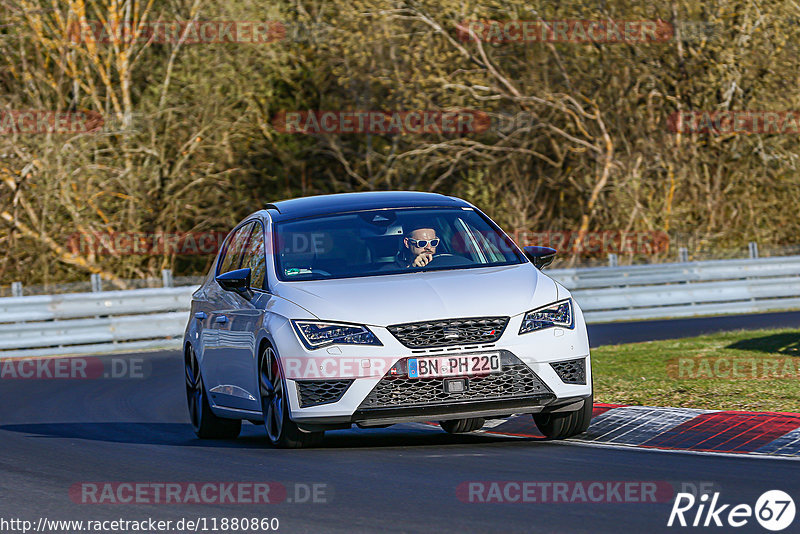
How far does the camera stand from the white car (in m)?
8.21

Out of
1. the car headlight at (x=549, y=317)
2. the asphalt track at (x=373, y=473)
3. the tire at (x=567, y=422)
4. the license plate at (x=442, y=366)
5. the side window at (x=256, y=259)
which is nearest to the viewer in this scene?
the asphalt track at (x=373, y=473)

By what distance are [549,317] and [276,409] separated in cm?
183

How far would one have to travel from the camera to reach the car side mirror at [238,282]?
30.8 ft

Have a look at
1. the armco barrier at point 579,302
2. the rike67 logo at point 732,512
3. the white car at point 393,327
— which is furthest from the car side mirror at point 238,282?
the armco barrier at point 579,302

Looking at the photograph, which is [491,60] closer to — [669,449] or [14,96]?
[14,96]

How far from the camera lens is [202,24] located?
29.5 metres

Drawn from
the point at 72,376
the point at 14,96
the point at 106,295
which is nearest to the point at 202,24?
Result: the point at 14,96

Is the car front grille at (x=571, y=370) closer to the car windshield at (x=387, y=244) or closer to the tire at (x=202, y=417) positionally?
the car windshield at (x=387, y=244)

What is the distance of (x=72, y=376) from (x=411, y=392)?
991 cm

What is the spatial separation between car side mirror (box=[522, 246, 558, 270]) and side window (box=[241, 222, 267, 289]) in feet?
6.05

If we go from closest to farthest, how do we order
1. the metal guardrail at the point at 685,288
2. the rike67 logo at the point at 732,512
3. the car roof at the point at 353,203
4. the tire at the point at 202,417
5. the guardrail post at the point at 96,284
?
the rike67 logo at the point at 732,512 → the car roof at the point at 353,203 → the tire at the point at 202,417 → the guardrail post at the point at 96,284 → the metal guardrail at the point at 685,288

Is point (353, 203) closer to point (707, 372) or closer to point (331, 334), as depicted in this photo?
point (331, 334)

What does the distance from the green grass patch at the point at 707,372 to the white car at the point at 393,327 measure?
1.88 meters

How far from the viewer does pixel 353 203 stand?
32.2 ft
